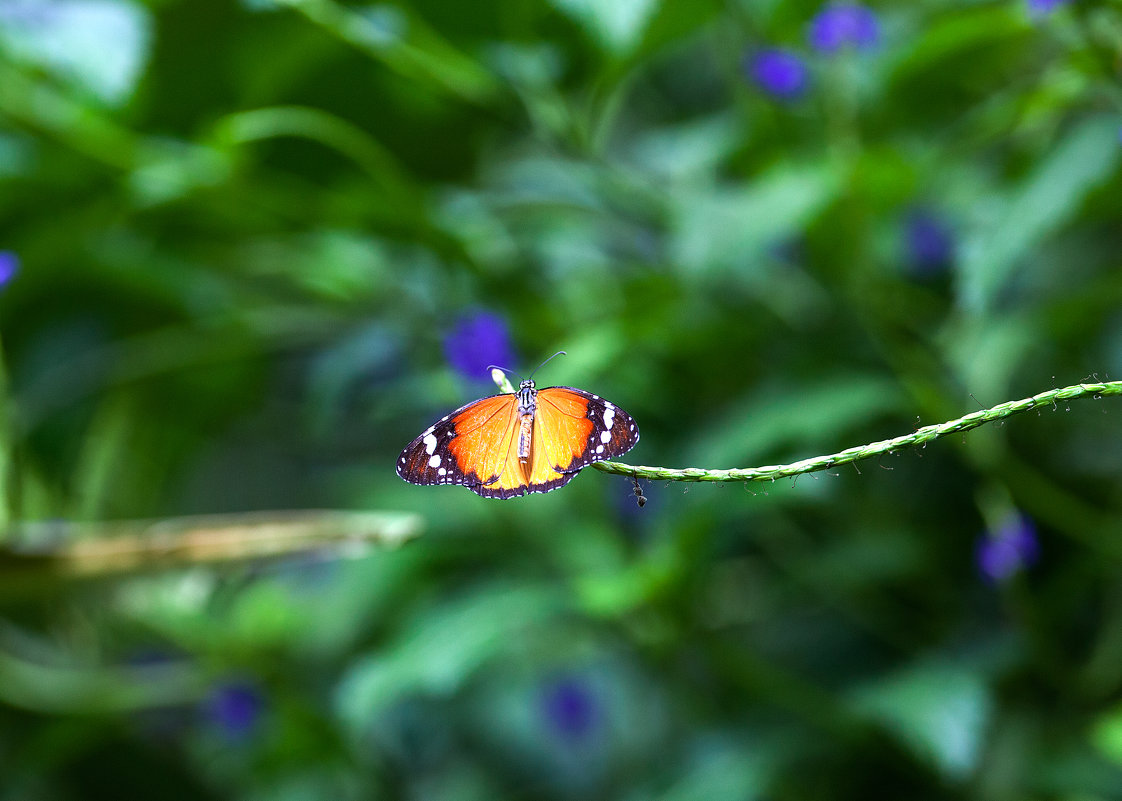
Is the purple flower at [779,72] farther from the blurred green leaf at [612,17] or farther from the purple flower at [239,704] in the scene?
the purple flower at [239,704]

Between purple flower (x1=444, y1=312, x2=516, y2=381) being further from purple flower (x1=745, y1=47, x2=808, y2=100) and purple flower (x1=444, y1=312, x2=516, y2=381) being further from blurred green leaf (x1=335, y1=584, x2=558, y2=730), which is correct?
purple flower (x1=745, y1=47, x2=808, y2=100)

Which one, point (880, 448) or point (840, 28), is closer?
point (880, 448)

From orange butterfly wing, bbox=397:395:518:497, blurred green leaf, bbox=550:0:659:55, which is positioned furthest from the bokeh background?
orange butterfly wing, bbox=397:395:518:497

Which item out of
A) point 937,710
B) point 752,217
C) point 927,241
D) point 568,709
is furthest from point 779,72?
point 568,709

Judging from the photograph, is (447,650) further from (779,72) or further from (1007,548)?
(779,72)

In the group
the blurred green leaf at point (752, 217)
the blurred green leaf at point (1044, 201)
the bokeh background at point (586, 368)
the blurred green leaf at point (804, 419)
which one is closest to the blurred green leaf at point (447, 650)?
the bokeh background at point (586, 368)

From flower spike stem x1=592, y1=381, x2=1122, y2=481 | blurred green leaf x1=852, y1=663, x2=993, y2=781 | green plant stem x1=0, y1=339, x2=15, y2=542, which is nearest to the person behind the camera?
flower spike stem x1=592, y1=381, x2=1122, y2=481

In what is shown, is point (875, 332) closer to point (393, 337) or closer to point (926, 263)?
point (926, 263)

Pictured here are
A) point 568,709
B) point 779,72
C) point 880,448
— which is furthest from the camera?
point 568,709
